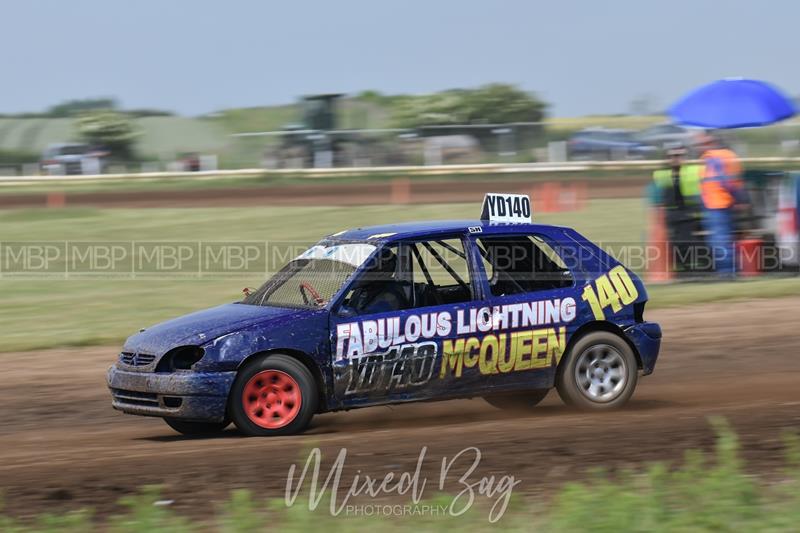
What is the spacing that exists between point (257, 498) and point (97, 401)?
4463 millimetres

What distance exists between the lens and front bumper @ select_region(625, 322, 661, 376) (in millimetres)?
8734

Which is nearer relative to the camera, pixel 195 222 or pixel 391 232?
pixel 391 232

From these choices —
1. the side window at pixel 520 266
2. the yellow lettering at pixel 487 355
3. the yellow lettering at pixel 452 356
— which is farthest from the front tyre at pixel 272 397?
the side window at pixel 520 266

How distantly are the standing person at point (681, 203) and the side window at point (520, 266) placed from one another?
823 cm

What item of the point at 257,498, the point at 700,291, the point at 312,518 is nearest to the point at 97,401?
the point at 257,498

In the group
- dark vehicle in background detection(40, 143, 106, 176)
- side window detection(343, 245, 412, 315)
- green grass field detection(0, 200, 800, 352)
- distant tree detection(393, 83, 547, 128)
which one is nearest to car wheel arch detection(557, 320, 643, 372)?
side window detection(343, 245, 412, 315)

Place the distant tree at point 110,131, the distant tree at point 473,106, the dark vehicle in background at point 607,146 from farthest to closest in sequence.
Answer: the distant tree at point 473,106
the distant tree at point 110,131
the dark vehicle in background at point 607,146

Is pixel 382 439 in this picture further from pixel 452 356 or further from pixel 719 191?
pixel 719 191

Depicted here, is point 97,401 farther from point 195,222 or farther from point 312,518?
point 195,222

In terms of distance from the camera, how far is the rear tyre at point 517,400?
9.10m

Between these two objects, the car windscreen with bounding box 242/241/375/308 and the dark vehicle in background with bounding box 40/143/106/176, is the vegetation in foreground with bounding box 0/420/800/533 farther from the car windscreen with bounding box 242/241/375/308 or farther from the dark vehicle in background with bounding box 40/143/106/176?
the dark vehicle in background with bounding box 40/143/106/176

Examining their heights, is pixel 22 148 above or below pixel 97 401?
above

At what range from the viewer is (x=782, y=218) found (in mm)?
16719

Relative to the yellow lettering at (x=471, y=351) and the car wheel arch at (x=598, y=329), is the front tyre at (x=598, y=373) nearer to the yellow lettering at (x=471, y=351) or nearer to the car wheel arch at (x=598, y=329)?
the car wheel arch at (x=598, y=329)
